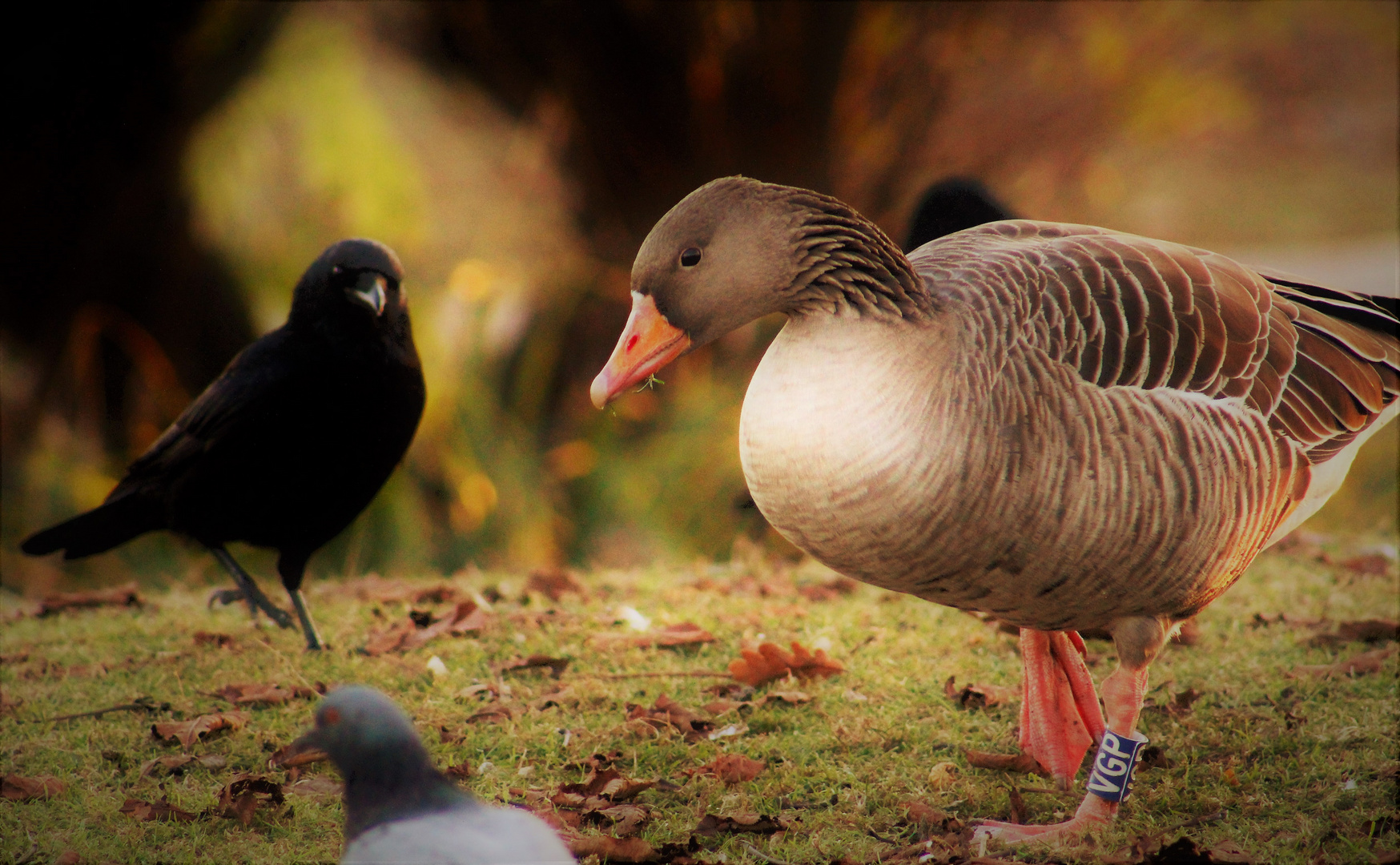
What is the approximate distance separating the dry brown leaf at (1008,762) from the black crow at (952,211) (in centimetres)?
251

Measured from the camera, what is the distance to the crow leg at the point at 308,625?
440cm

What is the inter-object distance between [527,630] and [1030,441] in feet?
8.54

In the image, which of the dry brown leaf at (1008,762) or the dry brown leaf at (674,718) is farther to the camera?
the dry brown leaf at (674,718)

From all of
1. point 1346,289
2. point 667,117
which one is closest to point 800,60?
point 667,117

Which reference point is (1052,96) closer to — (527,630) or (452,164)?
(452,164)

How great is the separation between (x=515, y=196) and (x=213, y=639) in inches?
151

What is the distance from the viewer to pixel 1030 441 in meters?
2.73

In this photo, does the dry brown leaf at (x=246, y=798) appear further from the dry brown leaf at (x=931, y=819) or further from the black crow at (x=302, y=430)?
the dry brown leaf at (x=931, y=819)

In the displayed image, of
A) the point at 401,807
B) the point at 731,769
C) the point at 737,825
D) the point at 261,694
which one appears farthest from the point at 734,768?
the point at 261,694

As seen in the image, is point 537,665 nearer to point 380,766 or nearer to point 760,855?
point 760,855

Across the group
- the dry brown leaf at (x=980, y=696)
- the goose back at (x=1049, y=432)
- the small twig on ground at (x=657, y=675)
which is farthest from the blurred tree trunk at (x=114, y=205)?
the dry brown leaf at (x=980, y=696)

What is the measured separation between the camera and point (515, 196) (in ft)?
23.9

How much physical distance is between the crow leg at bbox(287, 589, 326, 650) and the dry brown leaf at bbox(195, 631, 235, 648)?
34 cm

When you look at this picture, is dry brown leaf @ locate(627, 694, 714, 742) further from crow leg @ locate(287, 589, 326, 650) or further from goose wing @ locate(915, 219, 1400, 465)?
goose wing @ locate(915, 219, 1400, 465)
